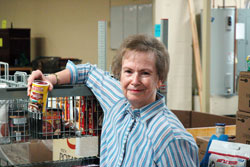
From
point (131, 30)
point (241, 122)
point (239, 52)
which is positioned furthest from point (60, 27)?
point (241, 122)

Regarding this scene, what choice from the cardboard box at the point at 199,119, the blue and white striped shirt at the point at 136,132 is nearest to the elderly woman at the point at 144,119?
the blue and white striped shirt at the point at 136,132

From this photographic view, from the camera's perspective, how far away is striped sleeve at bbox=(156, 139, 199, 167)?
1.58 meters

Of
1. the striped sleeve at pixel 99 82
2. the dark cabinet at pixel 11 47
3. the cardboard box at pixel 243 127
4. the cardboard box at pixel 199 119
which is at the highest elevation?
the dark cabinet at pixel 11 47

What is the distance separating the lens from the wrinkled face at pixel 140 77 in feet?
5.59

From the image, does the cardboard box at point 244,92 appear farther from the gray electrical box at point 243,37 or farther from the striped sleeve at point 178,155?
the gray electrical box at point 243,37

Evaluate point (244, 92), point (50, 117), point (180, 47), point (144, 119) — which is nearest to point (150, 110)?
point (144, 119)

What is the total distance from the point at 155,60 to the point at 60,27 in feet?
24.2

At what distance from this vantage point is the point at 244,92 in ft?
7.95

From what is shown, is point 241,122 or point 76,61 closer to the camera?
point 241,122

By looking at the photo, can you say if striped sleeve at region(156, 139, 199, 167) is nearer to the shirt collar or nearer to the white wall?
the shirt collar

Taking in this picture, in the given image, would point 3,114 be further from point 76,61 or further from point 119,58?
point 76,61

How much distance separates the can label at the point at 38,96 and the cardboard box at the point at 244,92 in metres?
1.17

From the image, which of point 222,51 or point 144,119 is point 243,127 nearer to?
point 144,119

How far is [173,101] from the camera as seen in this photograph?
617 centimetres
